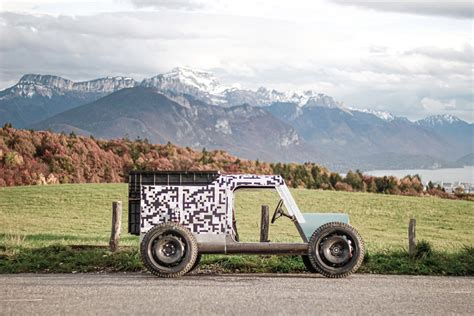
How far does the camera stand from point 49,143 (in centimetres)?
8588

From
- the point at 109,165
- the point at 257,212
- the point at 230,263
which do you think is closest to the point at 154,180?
the point at 230,263

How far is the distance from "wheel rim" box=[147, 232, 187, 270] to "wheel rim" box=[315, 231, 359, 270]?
249 cm

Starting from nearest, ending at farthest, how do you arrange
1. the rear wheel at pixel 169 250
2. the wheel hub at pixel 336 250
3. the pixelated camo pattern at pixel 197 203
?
the rear wheel at pixel 169 250 → the wheel hub at pixel 336 250 → the pixelated camo pattern at pixel 197 203

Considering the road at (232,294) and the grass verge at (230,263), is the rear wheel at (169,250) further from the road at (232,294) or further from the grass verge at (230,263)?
the grass verge at (230,263)

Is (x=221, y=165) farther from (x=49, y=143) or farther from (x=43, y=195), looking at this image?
(x=43, y=195)

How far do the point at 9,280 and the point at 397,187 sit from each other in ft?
247

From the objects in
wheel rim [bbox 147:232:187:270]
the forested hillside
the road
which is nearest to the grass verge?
the road

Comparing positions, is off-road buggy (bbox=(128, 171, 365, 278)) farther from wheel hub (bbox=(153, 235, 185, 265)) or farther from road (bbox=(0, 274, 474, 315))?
road (bbox=(0, 274, 474, 315))

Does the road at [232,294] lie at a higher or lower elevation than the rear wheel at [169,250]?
lower

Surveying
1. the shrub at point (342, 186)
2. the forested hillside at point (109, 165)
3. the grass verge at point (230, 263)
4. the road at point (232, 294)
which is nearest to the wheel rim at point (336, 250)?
the road at point (232, 294)

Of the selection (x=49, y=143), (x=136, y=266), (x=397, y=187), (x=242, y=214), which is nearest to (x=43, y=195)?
(x=242, y=214)

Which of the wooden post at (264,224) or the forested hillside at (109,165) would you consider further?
the forested hillside at (109,165)

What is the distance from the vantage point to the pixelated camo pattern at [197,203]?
15.0 m

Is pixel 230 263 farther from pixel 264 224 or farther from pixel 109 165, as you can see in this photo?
pixel 109 165
